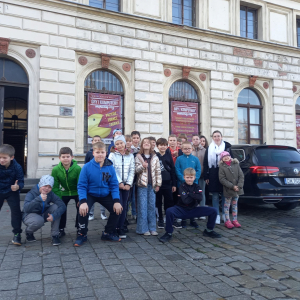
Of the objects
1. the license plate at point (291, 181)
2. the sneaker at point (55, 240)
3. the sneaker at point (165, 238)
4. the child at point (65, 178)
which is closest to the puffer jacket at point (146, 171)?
the sneaker at point (165, 238)

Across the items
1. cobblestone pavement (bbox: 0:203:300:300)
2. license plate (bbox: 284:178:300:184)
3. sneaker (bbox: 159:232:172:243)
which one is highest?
license plate (bbox: 284:178:300:184)

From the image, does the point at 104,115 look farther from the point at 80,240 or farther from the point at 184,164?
the point at 80,240

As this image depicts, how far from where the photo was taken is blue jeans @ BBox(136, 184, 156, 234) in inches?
209

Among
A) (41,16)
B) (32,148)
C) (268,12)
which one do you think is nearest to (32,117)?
(32,148)

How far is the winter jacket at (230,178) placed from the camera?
19.4 ft

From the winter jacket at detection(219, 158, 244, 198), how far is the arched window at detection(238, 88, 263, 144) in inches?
356

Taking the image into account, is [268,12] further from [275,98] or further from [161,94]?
[161,94]

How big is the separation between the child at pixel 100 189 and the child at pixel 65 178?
1.35ft

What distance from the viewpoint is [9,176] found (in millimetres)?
4684

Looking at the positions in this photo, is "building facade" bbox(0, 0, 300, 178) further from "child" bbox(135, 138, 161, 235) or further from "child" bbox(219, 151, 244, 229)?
"child" bbox(219, 151, 244, 229)

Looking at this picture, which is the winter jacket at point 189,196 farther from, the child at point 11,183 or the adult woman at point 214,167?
the child at point 11,183

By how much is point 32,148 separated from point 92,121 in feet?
8.08

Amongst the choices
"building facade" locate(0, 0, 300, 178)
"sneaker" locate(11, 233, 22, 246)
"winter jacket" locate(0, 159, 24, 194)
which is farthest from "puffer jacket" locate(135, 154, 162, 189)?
"building facade" locate(0, 0, 300, 178)

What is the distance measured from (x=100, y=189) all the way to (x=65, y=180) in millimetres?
717
